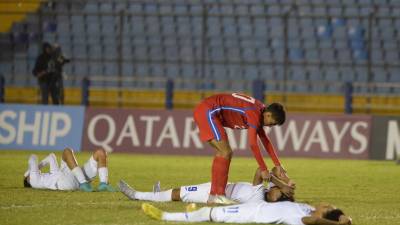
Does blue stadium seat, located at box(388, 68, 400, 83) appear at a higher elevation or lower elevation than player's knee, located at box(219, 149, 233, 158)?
higher

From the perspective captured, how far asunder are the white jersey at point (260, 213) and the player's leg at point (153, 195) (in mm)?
2442

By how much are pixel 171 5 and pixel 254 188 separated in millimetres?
20999

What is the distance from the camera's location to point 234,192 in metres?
13.4

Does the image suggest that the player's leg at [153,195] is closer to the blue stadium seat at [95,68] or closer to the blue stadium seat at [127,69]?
the blue stadium seat at [127,69]

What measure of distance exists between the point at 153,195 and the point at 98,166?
1.37 meters

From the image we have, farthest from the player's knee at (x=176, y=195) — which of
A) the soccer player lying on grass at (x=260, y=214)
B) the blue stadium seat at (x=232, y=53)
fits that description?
the blue stadium seat at (x=232, y=53)

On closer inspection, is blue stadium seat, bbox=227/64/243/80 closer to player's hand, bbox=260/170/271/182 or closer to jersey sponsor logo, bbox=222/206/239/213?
player's hand, bbox=260/170/271/182

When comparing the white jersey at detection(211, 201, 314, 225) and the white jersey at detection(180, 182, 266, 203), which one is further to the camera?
the white jersey at detection(180, 182, 266, 203)

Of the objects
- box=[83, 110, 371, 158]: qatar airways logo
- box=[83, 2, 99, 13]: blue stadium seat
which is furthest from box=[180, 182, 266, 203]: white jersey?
box=[83, 2, 99, 13]: blue stadium seat

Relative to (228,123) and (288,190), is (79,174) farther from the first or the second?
(288,190)

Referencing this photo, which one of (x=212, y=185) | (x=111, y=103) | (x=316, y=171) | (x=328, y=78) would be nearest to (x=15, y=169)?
(x=316, y=171)

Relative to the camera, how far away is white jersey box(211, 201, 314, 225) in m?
11.3

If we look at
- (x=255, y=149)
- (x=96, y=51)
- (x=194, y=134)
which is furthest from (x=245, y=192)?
(x=96, y=51)

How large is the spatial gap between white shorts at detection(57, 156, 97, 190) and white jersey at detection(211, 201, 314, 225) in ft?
13.1
